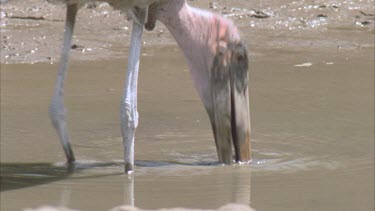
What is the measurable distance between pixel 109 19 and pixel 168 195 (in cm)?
607

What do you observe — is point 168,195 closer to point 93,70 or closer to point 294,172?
point 294,172

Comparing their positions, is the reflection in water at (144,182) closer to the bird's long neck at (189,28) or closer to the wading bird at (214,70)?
the wading bird at (214,70)

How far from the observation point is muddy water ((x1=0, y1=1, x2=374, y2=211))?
6727 millimetres

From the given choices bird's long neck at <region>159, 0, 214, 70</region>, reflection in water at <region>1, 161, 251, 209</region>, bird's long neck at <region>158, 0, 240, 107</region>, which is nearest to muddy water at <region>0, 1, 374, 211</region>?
reflection in water at <region>1, 161, 251, 209</region>

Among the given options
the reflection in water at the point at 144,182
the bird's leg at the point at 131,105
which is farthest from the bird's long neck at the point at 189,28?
the reflection in water at the point at 144,182

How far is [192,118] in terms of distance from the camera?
28.7 ft

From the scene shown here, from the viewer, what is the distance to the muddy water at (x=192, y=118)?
265 inches

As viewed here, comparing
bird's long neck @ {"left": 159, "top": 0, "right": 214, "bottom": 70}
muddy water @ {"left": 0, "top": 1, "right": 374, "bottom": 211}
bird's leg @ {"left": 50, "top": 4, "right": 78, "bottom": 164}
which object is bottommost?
muddy water @ {"left": 0, "top": 1, "right": 374, "bottom": 211}

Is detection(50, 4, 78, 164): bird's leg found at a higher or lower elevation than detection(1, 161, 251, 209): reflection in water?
higher

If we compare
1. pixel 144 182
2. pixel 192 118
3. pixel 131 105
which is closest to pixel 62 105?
pixel 131 105

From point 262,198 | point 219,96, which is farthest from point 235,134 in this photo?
point 262,198

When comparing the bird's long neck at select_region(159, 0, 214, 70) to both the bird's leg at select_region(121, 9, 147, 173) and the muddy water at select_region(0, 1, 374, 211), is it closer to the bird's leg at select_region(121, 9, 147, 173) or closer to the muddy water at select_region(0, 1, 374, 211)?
the bird's leg at select_region(121, 9, 147, 173)

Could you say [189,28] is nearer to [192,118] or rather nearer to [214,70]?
[214,70]

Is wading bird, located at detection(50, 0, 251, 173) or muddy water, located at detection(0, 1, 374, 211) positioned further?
wading bird, located at detection(50, 0, 251, 173)
